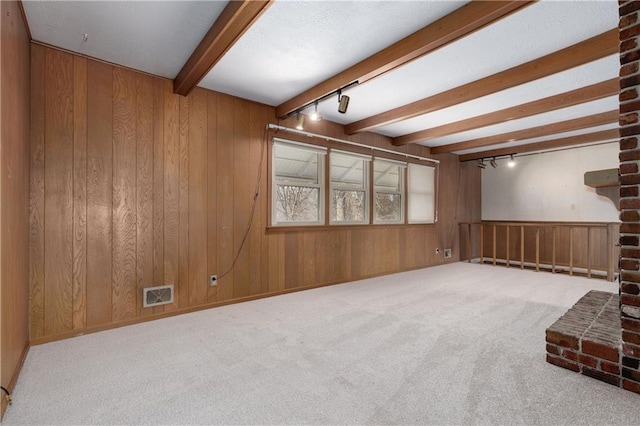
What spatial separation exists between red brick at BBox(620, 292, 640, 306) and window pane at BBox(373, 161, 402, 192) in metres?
3.70

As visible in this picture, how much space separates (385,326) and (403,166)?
3.63 m

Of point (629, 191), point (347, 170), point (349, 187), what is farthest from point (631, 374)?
point (347, 170)

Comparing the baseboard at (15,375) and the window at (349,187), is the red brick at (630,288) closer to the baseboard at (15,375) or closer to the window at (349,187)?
the window at (349,187)

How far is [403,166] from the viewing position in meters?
5.69

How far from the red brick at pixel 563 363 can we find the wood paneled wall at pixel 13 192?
10.8 ft

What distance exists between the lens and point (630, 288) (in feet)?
5.71

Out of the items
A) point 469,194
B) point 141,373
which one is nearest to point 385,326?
point 141,373

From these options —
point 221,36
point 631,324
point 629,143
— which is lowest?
point 631,324

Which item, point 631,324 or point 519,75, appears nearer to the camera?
point 631,324

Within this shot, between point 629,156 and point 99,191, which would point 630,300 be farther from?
point 99,191

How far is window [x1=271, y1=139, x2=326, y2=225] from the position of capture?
13.3 ft

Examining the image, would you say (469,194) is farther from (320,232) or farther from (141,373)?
(141,373)

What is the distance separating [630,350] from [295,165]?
3649 mm

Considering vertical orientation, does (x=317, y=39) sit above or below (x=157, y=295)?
above
